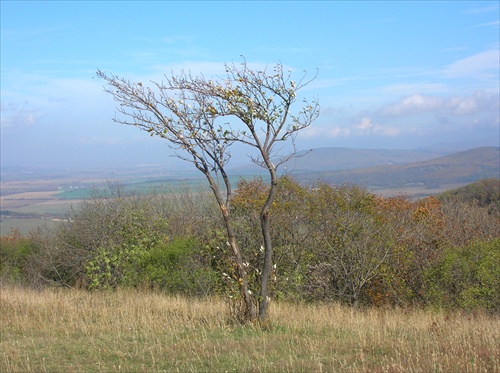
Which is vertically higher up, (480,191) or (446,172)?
(446,172)

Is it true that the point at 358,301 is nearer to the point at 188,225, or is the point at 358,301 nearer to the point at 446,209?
the point at 188,225

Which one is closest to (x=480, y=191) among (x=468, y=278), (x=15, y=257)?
(x=468, y=278)

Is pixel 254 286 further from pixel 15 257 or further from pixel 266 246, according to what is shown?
pixel 15 257

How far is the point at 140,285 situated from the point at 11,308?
4.89 metres

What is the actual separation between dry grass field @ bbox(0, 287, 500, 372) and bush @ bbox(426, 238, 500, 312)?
347cm

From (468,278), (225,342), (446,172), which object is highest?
(225,342)

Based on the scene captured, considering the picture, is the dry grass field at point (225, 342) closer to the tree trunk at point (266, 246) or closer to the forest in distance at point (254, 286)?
the forest in distance at point (254, 286)

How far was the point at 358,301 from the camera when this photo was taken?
14.8 meters

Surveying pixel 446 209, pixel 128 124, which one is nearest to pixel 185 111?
pixel 128 124

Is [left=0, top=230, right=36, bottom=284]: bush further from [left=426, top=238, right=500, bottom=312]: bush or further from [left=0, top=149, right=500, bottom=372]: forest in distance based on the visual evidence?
[left=426, top=238, right=500, bottom=312]: bush

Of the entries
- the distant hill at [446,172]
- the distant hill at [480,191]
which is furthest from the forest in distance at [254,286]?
the distant hill at [446,172]

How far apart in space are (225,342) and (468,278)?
8.12 m

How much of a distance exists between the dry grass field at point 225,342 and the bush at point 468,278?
3.47m

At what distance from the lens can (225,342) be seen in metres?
7.50
